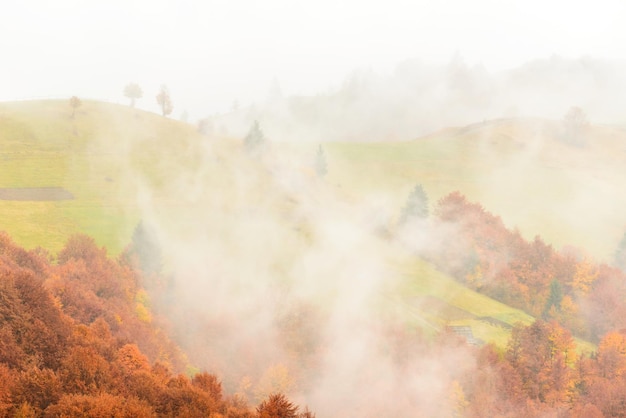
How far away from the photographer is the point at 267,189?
11969 cm

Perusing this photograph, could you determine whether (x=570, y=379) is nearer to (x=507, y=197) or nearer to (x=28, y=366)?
(x=28, y=366)

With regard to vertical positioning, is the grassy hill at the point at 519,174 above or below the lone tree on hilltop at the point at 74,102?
below

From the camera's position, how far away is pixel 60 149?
11075 centimetres

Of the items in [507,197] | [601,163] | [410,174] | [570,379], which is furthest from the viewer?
[601,163]

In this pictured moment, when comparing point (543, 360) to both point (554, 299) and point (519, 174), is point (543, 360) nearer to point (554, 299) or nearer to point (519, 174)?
point (554, 299)

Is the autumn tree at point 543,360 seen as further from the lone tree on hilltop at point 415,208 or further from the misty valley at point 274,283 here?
the lone tree on hilltop at point 415,208

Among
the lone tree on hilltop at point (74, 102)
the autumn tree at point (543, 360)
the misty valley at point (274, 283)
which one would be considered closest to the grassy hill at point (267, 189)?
the misty valley at point (274, 283)

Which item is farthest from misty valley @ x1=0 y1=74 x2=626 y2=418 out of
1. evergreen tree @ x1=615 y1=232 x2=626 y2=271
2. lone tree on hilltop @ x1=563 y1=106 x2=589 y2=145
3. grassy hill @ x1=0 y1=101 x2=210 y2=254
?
lone tree on hilltop @ x1=563 y1=106 x2=589 y2=145

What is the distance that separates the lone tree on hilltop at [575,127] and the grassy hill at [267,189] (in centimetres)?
553

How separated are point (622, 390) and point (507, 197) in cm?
8687

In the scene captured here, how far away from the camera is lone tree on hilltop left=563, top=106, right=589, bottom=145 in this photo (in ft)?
595

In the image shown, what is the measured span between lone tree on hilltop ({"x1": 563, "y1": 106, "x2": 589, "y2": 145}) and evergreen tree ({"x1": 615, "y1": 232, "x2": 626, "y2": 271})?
80.2m

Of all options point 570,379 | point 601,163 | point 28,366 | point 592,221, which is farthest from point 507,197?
point 28,366

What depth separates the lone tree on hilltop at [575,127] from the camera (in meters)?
182
